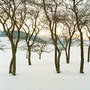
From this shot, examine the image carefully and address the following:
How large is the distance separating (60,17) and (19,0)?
401cm

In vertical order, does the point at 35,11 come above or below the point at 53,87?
above

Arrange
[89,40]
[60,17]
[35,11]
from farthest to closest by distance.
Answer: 1. [89,40]
2. [35,11]
3. [60,17]

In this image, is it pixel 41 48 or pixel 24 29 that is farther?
pixel 41 48

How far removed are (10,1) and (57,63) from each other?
6.65 metres

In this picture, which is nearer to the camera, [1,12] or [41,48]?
[1,12]

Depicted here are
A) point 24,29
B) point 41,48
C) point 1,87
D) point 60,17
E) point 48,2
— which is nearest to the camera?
point 1,87

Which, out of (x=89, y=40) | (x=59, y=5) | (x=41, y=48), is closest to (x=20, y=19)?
(x=59, y=5)

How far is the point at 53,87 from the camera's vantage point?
9.82 meters

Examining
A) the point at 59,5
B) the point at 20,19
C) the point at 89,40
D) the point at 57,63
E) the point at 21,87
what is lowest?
the point at 21,87

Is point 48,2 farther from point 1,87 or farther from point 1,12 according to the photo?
point 1,87

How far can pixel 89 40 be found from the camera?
25859 millimetres

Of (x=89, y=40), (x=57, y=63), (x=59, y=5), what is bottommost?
(x=57, y=63)

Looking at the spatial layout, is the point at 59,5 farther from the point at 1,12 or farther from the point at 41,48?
the point at 41,48

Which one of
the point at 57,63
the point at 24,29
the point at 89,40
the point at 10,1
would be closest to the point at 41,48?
the point at 89,40
